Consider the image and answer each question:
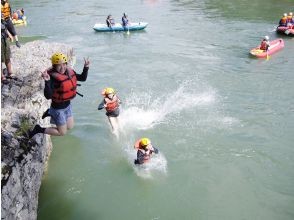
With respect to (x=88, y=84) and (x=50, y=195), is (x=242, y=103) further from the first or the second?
(x=50, y=195)

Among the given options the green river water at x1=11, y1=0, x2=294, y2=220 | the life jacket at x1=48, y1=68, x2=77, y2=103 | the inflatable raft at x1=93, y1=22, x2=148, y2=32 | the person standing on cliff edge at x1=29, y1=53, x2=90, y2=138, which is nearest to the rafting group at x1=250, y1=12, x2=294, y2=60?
the green river water at x1=11, y1=0, x2=294, y2=220

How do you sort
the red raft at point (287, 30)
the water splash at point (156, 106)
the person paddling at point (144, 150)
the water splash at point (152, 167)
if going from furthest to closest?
the red raft at point (287, 30)
the water splash at point (156, 106)
the water splash at point (152, 167)
the person paddling at point (144, 150)

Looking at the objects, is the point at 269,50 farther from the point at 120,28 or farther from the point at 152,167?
the point at 152,167

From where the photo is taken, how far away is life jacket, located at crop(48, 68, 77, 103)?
281 inches

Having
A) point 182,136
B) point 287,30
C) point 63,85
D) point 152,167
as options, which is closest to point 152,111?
point 182,136

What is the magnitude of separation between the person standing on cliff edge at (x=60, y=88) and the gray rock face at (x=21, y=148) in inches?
36.7

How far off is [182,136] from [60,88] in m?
5.75

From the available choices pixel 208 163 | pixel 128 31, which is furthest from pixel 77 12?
pixel 208 163

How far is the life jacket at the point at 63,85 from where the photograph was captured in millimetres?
7133

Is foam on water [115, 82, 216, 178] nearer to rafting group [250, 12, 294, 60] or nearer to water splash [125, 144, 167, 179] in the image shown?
water splash [125, 144, 167, 179]

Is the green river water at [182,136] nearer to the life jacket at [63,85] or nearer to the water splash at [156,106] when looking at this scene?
the water splash at [156,106]

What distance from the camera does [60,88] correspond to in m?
7.16

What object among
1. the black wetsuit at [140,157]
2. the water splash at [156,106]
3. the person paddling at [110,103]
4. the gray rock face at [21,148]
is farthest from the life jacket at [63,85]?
the water splash at [156,106]

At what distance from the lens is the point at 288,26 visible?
2392 centimetres
